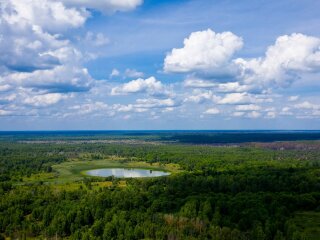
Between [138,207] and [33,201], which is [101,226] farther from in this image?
[33,201]

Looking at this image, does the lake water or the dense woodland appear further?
the lake water

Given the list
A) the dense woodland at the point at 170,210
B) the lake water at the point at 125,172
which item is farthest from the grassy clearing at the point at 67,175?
the dense woodland at the point at 170,210

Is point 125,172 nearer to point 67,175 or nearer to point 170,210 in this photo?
point 67,175

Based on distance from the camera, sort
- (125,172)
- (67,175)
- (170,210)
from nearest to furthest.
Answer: (170,210) < (67,175) < (125,172)

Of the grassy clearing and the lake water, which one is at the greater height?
the grassy clearing

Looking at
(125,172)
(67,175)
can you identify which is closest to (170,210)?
(67,175)

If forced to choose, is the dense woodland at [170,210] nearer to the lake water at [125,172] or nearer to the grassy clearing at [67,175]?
the grassy clearing at [67,175]

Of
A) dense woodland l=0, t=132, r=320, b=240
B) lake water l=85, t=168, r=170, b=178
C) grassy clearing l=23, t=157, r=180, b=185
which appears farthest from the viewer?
lake water l=85, t=168, r=170, b=178

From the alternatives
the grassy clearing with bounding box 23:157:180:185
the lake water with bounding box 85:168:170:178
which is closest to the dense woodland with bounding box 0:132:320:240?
the grassy clearing with bounding box 23:157:180:185

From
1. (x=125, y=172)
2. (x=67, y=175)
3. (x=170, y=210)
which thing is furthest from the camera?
(x=125, y=172)

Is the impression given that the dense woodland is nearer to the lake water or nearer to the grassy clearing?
the grassy clearing

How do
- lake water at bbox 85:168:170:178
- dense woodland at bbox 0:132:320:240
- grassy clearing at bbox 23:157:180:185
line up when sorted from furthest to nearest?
1. lake water at bbox 85:168:170:178
2. grassy clearing at bbox 23:157:180:185
3. dense woodland at bbox 0:132:320:240
